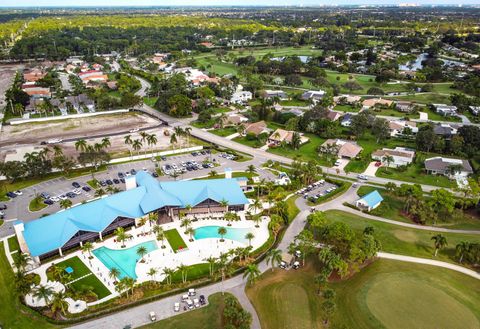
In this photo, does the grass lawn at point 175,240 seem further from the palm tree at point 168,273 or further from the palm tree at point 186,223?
the palm tree at point 168,273

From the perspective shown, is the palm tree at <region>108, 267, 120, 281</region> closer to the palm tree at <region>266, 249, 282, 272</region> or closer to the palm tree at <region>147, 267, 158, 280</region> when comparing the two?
the palm tree at <region>147, 267, 158, 280</region>

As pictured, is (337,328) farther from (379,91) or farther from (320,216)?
(379,91)

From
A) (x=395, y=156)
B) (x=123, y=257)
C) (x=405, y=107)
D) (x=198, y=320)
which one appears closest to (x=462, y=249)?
(x=395, y=156)

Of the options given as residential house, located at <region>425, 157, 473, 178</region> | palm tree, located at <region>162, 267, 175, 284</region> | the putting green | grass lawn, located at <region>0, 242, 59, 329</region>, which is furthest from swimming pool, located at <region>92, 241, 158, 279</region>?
residential house, located at <region>425, 157, 473, 178</region>

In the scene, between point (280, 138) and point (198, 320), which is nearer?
point (198, 320)

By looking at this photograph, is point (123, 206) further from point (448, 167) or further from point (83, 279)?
point (448, 167)

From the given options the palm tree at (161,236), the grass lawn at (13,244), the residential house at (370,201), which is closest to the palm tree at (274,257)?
the palm tree at (161,236)
